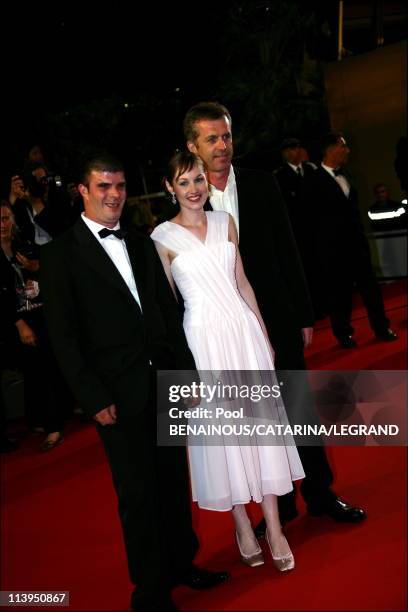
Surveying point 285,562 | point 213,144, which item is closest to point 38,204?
point 213,144

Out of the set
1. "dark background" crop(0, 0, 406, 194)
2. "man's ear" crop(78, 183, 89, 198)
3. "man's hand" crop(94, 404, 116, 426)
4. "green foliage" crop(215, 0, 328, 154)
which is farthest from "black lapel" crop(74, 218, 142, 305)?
"green foliage" crop(215, 0, 328, 154)

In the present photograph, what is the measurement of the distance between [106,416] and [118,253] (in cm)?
61

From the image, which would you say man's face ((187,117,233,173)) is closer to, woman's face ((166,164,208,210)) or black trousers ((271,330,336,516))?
woman's face ((166,164,208,210))

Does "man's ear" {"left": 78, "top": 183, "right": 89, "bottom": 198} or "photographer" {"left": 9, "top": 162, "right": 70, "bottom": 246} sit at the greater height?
"man's ear" {"left": 78, "top": 183, "right": 89, "bottom": 198}

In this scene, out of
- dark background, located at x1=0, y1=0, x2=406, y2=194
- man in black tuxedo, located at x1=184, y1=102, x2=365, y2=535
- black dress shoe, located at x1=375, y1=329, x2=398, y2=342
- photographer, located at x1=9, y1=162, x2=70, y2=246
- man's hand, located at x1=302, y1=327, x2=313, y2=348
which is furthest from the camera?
dark background, located at x1=0, y1=0, x2=406, y2=194

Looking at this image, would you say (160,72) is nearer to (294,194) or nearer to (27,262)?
(294,194)

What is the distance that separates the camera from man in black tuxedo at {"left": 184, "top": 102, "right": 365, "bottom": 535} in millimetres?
3104

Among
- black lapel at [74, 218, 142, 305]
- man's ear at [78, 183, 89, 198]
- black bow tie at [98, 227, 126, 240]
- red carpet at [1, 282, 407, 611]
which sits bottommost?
red carpet at [1, 282, 407, 611]

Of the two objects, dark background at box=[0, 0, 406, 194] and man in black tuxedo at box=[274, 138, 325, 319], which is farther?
dark background at box=[0, 0, 406, 194]

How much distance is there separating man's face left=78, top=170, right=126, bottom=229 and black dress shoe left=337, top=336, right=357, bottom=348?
3.93m

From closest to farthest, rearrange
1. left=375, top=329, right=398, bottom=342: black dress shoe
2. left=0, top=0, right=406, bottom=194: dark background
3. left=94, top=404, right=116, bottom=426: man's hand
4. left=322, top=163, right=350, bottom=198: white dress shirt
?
left=94, top=404, right=116, bottom=426: man's hand
left=375, top=329, right=398, bottom=342: black dress shoe
left=322, top=163, right=350, bottom=198: white dress shirt
left=0, top=0, right=406, bottom=194: dark background

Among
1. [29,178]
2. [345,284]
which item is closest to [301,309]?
[345,284]

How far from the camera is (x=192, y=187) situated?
112 inches

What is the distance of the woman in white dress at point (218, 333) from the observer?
9.18 feet
